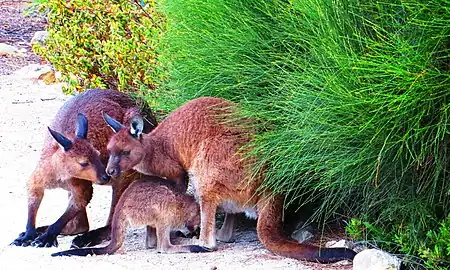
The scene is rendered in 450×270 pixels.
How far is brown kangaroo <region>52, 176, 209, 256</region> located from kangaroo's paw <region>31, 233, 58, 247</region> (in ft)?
1.08

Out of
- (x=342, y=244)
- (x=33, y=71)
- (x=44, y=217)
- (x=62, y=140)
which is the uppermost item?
(x=62, y=140)

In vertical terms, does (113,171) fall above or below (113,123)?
below

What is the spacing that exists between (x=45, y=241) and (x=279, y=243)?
62.9 inches

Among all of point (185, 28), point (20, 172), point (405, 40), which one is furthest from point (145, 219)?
point (20, 172)

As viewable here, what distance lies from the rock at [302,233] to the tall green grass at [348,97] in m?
0.16

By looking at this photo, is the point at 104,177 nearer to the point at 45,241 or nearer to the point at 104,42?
the point at 45,241

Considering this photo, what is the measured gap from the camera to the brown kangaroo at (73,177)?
6055mm

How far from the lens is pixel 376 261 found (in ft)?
16.2

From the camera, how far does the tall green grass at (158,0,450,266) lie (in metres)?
4.62

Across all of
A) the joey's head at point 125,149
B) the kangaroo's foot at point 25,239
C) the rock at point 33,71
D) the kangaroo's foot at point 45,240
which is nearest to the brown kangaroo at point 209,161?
the joey's head at point 125,149

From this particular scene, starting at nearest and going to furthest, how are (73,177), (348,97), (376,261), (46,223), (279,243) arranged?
(348,97)
(376,261)
(279,243)
(73,177)
(46,223)

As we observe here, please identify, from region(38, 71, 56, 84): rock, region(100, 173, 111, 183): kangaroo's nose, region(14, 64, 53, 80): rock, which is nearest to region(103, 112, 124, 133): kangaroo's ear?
region(100, 173, 111, 183): kangaroo's nose

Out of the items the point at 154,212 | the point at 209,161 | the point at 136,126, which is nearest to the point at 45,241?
the point at 154,212

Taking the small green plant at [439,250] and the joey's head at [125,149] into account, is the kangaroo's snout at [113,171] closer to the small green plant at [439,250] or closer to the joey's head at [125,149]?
the joey's head at [125,149]
